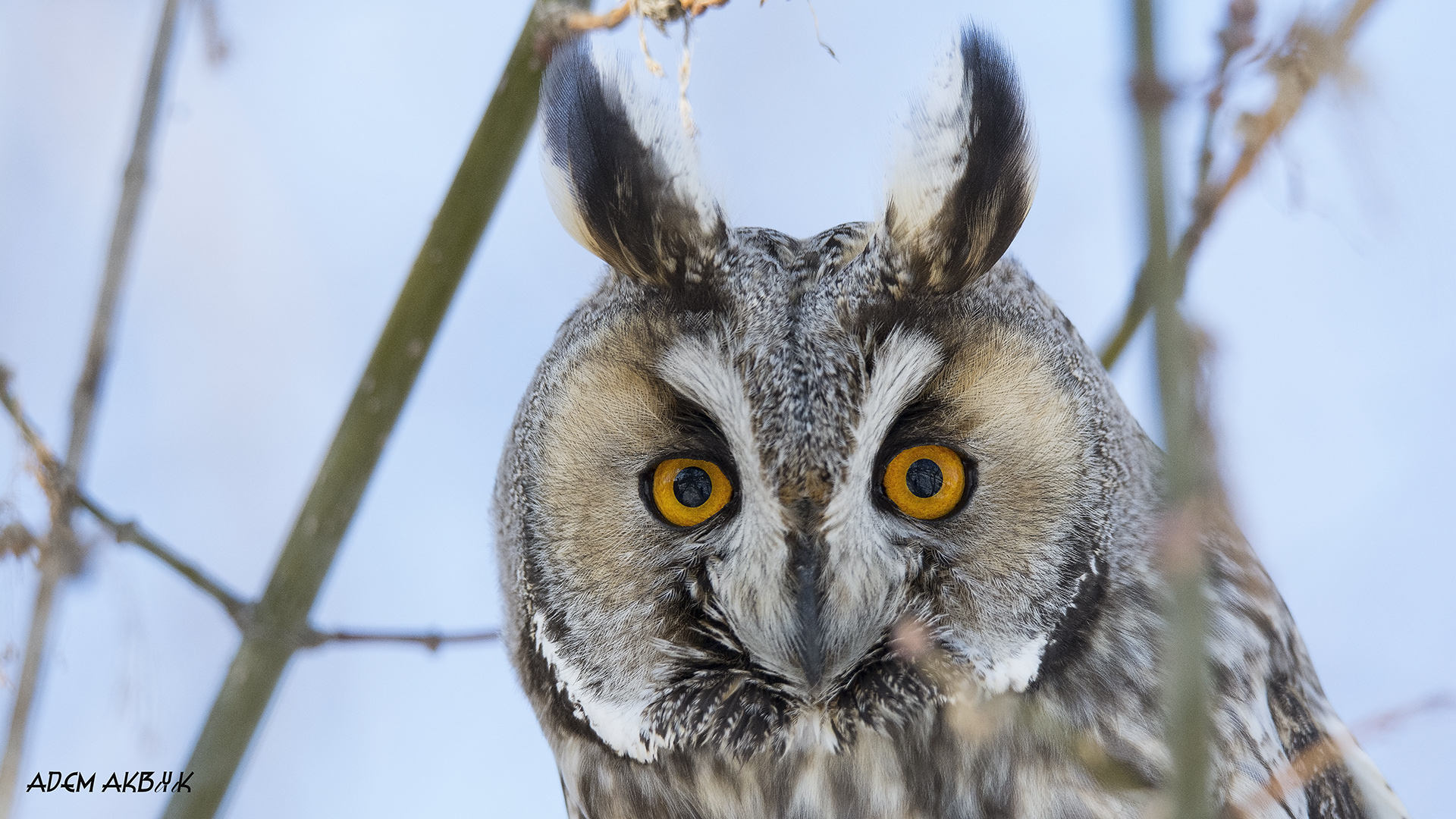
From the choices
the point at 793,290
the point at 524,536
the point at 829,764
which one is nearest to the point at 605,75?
the point at 793,290

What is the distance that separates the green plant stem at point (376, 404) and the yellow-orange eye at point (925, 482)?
2.63 feet

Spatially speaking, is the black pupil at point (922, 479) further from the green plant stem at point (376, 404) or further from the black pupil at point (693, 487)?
the green plant stem at point (376, 404)

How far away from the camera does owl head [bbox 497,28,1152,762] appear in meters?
1.92

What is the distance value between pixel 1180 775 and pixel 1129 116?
0.48 metres

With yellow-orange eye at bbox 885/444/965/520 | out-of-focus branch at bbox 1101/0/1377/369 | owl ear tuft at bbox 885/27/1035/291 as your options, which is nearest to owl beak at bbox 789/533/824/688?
yellow-orange eye at bbox 885/444/965/520

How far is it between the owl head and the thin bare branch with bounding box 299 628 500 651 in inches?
7.2

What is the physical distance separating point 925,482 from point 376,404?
0.93 metres

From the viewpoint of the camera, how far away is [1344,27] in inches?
36.8

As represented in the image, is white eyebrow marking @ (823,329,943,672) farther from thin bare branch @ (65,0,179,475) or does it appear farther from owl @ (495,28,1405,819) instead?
thin bare branch @ (65,0,179,475)

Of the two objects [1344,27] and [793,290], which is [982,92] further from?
[1344,27]

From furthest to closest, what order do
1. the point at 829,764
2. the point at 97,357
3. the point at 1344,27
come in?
the point at 829,764
the point at 97,357
the point at 1344,27

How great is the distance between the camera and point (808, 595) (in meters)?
1.90

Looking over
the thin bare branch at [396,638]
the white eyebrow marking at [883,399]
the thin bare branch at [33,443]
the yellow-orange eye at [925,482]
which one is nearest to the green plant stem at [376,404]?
the thin bare branch at [396,638]

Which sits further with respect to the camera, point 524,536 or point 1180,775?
point 524,536
